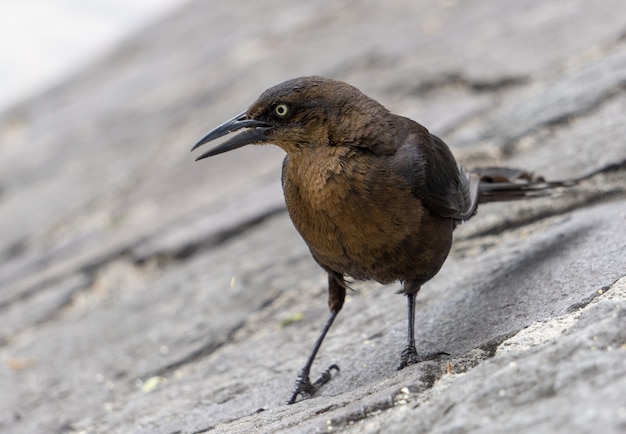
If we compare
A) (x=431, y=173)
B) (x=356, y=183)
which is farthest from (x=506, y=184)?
(x=356, y=183)

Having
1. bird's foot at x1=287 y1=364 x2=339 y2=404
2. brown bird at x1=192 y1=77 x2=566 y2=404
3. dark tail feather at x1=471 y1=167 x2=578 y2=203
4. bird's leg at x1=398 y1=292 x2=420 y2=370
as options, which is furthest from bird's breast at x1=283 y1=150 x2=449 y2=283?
dark tail feather at x1=471 y1=167 x2=578 y2=203

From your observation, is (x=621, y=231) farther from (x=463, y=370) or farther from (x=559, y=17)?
(x=559, y=17)

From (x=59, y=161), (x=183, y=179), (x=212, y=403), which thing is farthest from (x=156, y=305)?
(x=59, y=161)

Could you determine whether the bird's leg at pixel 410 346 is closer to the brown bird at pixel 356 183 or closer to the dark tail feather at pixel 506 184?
the brown bird at pixel 356 183

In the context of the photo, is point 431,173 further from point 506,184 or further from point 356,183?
point 506,184

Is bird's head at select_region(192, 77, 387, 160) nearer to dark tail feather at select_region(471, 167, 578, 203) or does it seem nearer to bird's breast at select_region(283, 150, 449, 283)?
bird's breast at select_region(283, 150, 449, 283)

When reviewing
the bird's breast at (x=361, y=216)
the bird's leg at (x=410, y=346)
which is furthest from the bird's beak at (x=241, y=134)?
the bird's leg at (x=410, y=346)

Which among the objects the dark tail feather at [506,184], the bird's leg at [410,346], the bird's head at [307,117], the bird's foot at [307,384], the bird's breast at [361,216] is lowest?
the bird's foot at [307,384]
